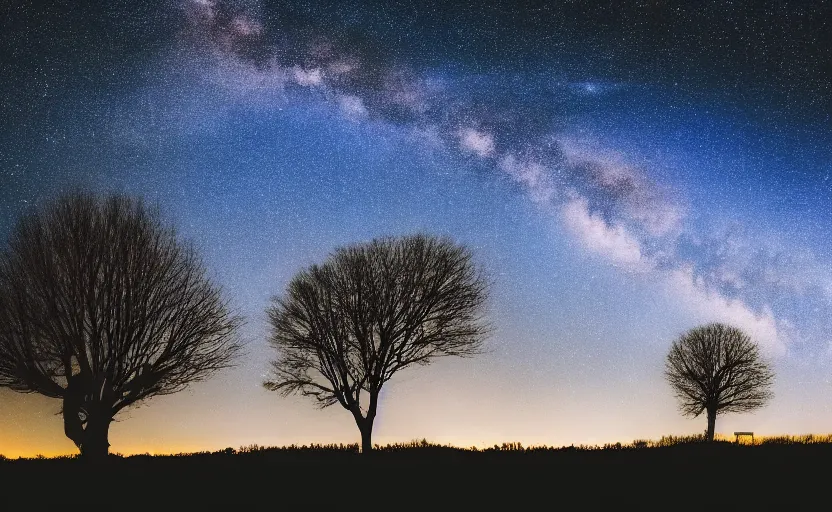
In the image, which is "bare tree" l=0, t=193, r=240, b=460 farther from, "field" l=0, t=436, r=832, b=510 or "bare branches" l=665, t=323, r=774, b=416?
"bare branches" l=665, t=323, r=774, b=416

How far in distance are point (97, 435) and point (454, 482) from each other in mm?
20046

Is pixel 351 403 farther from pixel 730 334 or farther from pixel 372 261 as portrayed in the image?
pixel 730 334

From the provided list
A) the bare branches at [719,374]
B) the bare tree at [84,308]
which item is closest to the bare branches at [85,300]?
the bare tree at [84,308]

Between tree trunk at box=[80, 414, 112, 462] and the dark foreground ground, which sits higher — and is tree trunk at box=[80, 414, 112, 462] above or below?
below

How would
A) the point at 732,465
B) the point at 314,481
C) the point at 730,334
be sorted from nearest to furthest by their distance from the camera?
1. the point at 314,481
2. the point at 732,465
3. the point at 730,334

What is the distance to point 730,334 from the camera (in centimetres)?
6041

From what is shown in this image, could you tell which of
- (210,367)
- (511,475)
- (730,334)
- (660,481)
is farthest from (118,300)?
(730,334)

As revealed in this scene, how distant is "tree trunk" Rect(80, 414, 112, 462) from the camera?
94.7 feet

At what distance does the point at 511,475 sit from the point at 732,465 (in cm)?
588

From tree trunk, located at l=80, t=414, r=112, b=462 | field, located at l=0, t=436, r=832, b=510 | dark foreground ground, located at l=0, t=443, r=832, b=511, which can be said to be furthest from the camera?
tree trunk, located at l=80, t=414, r=112, b=462

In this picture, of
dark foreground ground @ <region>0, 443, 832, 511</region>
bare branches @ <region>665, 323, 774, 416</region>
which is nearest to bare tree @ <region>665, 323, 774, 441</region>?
bare branches @ <region>665, 323, 774, 416</region>

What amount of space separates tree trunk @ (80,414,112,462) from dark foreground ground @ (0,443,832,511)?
305 inches

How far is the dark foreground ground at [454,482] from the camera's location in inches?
510

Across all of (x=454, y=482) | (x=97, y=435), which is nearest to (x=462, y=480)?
(x=454, y=482)
